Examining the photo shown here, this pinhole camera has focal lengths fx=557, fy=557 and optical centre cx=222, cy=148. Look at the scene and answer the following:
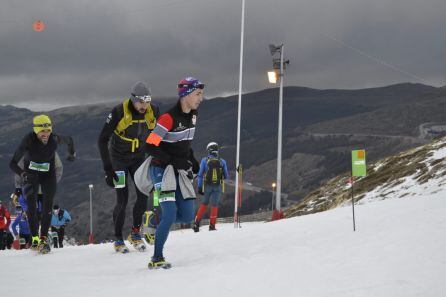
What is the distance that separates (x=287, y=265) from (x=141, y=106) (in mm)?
3429

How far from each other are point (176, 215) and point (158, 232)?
13.8 inches

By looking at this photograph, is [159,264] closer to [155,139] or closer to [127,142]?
[155,139]

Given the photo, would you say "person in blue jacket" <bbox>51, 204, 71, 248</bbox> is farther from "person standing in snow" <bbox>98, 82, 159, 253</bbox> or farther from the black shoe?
the black shoe

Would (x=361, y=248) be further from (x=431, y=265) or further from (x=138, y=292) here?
(x=138, y=292)

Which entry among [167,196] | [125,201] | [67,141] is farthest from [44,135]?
[167,196]

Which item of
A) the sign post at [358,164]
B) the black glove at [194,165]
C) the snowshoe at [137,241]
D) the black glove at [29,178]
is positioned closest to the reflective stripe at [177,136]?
the black glove at [194,165]

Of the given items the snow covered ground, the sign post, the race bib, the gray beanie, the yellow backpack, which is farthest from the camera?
the race bib

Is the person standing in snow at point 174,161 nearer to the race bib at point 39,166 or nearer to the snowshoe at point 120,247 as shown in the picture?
the snowshoe at point 120,247

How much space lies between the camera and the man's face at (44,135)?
934cm

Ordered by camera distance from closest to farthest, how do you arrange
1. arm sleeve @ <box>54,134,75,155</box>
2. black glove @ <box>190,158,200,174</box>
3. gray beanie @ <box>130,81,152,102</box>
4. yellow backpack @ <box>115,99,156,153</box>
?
black glove @ <box>190,158,200,174</box>, gray beanie @ <box>130,81,152,102</box>, yellow backpack @ <box>115,99,156,153</box>, arm sleeve @ <box>54,134,75,155</box>

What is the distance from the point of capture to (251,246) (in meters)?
7.34

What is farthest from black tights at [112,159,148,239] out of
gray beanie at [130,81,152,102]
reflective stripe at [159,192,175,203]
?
reflective stripe at [159,192,175,203]

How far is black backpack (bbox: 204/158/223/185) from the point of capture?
14625mm

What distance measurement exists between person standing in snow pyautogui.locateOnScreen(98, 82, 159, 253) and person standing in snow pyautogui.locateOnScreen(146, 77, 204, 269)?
1294mm
